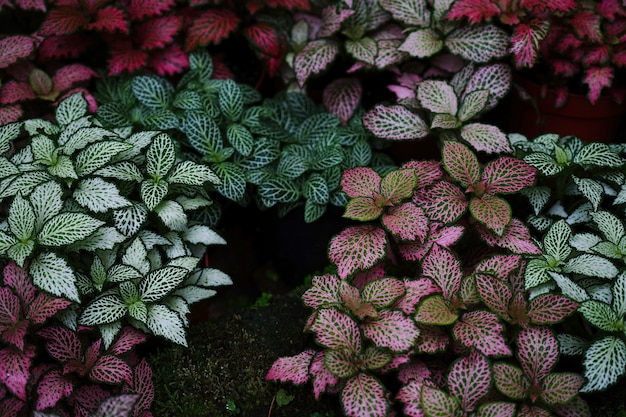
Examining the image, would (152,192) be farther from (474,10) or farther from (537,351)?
(474,10)

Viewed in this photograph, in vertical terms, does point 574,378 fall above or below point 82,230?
below

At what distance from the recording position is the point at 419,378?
5.27 ft

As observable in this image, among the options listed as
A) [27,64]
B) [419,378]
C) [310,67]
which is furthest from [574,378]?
[27,64]

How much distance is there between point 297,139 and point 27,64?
107cm

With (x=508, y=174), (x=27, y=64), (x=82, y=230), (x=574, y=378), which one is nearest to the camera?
(x=574, y=378)

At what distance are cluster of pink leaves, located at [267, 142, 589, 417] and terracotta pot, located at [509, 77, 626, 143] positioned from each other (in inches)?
26.8

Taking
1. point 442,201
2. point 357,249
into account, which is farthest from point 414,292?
point 442,201

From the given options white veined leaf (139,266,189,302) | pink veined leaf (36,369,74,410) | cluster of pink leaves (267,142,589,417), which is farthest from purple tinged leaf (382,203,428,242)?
pink veined leaf (36,369,74,410)

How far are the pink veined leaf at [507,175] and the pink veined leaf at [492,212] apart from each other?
1.5 inches

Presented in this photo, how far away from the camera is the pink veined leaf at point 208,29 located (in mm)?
2414

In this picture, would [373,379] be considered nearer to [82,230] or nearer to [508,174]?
[508,174]

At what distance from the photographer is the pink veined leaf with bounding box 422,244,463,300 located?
1.71m

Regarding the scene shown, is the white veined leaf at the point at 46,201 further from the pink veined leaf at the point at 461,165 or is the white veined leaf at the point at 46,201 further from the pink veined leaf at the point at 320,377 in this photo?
the pink veined leaf at the point at 461,165

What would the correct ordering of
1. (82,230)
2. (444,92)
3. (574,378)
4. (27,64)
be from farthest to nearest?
(27,64)
(444,92)
(82,230)
(574,378)
